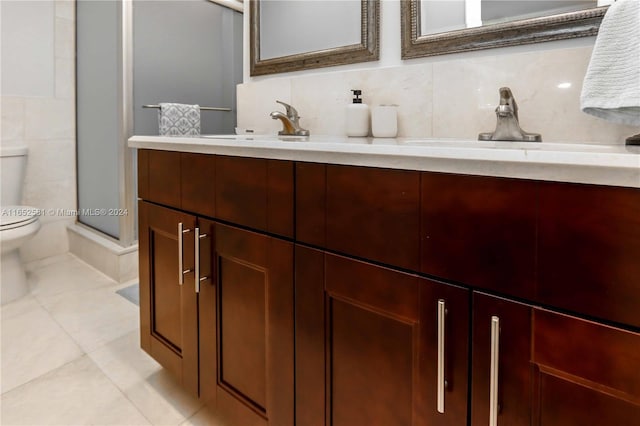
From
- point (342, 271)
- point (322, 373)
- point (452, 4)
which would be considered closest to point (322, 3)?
point (452, 4)

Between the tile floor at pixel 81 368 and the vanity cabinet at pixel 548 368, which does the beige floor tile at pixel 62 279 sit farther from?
the vanity cabinet at pixel 548 368

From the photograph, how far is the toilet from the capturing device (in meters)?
1.97

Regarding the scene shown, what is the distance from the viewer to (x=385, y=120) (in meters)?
1.23

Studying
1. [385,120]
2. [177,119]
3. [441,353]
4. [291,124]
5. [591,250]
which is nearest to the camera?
[591,250]

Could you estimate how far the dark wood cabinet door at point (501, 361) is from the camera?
0.59 meters

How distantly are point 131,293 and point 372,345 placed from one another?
1.82m

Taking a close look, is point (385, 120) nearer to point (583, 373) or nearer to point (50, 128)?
point (583, 373)

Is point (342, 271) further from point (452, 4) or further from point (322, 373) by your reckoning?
point (452, 4)

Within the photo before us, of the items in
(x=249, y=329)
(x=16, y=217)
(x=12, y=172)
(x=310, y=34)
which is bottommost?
(x=249, y=329)

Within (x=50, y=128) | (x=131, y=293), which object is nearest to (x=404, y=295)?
(x=131, y=293)

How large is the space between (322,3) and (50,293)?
1974mm

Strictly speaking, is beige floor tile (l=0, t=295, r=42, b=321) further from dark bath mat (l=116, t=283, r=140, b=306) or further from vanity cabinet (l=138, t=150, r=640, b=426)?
vanity cabinet (l=138, t=150, r=640, b=426)

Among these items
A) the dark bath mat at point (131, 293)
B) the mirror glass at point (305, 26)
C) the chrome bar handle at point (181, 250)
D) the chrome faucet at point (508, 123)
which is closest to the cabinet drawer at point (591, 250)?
the chrome faucet at point (508, 123)

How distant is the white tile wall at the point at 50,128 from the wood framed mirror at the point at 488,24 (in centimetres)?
230
